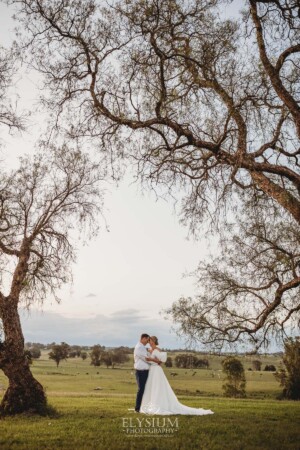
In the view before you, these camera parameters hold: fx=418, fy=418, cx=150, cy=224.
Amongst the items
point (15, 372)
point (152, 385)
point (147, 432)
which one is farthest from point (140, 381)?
point (15, 372)

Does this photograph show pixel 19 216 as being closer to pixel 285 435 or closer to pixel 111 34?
pixel 111 34

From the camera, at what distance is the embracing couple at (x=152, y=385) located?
46.5ft

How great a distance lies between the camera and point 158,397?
14.2 meters

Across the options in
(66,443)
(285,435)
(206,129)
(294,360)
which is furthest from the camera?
(294,360)

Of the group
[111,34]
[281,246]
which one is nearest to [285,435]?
[281,246]

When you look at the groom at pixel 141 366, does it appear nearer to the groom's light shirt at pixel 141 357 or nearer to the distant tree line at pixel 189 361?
the groom's light shirt at pixel 141 357

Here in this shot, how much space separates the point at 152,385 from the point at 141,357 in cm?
100

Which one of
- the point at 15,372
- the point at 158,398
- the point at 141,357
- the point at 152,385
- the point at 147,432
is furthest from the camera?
the point at 15,372

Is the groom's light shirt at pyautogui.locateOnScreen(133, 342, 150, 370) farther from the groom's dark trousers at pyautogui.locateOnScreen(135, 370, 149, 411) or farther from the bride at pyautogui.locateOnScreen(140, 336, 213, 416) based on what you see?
the bride at pyautogui.locateOnScreen(140, 336, 213, 416)

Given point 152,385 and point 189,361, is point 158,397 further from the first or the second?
point 189,361

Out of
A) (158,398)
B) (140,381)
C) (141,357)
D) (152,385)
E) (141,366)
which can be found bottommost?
(158,398)

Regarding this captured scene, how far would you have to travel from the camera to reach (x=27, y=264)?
16578mm

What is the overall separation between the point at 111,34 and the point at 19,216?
8.76 meters

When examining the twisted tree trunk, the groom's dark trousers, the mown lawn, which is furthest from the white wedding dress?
the twisted tree trunk
